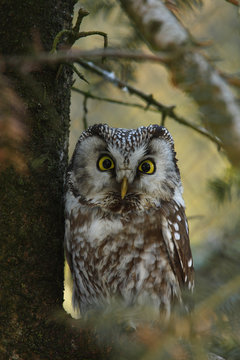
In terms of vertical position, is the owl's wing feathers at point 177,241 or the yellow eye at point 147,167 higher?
the yellow eye at point 147,167

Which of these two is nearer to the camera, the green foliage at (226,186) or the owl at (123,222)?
the green foliage at (226,186)

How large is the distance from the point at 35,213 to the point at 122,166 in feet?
1.42

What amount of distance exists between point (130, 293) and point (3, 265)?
630 mm

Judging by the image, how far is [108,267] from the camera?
181 cm

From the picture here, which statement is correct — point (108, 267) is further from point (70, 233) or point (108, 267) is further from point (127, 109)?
point (127, 109)

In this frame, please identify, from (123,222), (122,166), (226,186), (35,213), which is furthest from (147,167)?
(226,186)

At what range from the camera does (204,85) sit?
67cm

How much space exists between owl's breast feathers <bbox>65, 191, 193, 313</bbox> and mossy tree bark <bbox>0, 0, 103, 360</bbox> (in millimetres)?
125

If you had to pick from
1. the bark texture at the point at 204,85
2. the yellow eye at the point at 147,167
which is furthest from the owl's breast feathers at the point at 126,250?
the bark texture at the point at 204,85

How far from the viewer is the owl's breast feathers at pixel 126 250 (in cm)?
180

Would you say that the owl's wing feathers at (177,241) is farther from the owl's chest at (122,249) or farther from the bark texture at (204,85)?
the bark texture at (204,85)

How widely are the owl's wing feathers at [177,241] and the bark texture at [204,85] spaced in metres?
1.11

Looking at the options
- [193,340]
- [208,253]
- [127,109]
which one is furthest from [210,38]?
[127,109]

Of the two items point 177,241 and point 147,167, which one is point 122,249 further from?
point 147,167
